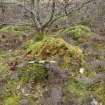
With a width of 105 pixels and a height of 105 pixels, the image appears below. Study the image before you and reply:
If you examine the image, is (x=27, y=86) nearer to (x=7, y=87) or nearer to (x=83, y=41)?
(x=7, y=87)

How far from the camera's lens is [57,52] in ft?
22.3

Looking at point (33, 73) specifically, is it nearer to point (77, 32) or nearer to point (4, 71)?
point (4, 71)

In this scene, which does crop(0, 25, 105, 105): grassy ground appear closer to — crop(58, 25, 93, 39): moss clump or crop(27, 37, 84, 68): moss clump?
crop(27, 37, 84, 68): moss clump

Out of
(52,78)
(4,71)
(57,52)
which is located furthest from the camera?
(57,52)

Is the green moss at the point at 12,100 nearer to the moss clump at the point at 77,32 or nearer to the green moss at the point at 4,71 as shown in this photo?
the green moss at the point at 4,71

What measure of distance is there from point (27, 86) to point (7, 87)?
409 millimetres

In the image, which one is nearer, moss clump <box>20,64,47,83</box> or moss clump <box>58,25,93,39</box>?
moss clump <box>20,64,47,83</box>

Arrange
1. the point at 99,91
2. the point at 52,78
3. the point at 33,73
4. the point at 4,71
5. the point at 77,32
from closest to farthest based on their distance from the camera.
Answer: the point at 99,91 < the point at 52,78 < the point at 33,73 < the point at 4,71 < the point at 77,32

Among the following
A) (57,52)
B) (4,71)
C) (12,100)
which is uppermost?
(57,52)

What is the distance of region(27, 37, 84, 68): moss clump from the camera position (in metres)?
6.52

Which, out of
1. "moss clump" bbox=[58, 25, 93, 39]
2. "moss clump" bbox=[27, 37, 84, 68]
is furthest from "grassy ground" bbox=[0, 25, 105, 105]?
"moss clump" bbox=[58, 25, 93, 39]

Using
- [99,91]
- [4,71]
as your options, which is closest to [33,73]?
[4,71]

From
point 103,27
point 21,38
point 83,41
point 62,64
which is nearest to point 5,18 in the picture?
point 21,38

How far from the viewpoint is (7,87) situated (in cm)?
561
